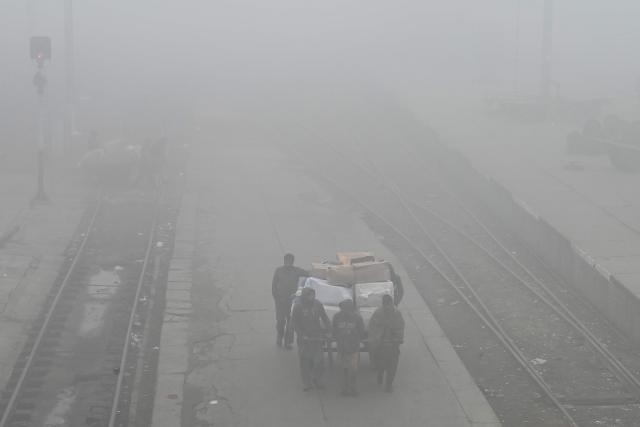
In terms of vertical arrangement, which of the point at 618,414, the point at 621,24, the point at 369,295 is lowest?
the point at 618,414

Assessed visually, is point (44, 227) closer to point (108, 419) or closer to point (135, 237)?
point (135, 237)

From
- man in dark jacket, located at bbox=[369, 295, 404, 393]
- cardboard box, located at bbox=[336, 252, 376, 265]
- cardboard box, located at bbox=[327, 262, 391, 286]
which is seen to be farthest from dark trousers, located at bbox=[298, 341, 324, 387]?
Answer: cardboard box, located at bbox=[336, 252, 376, 265]

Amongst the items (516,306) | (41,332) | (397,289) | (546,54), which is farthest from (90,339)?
(546,54)

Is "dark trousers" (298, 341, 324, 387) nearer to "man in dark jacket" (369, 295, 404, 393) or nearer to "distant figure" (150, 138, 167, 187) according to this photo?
"man in dark jacket" (369, 295, 404, 393)

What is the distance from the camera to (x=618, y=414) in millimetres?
11555

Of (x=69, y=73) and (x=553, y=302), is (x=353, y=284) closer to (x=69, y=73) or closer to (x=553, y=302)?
(x=553, y=302)

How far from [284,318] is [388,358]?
2.01 meters

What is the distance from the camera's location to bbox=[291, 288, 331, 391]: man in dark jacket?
37.4 ft

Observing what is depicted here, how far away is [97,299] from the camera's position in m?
15.5

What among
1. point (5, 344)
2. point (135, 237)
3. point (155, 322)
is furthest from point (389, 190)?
point (5, 344)

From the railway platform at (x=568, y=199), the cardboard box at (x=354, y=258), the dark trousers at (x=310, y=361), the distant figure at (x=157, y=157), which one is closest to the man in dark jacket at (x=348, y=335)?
the dark trousers at (x=310, y=361)

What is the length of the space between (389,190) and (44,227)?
30.1 ft

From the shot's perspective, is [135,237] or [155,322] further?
[135,237]

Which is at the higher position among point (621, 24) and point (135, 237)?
point (621, 24)
